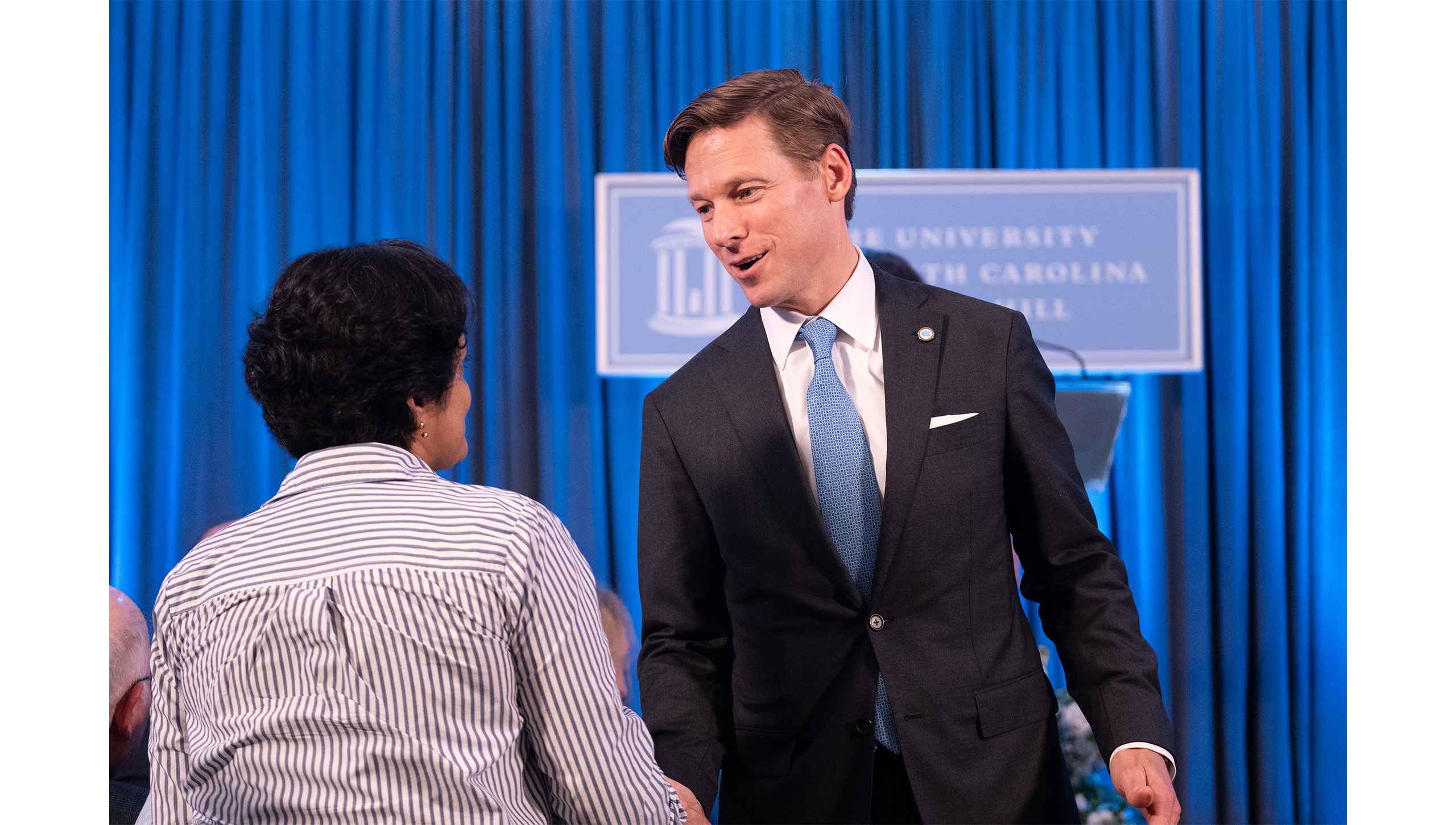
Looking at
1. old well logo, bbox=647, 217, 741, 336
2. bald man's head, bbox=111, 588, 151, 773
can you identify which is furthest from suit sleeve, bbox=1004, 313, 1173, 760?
old well logo, bbox=647, 217, 741, 336

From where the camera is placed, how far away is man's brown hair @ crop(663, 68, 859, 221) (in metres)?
1.43

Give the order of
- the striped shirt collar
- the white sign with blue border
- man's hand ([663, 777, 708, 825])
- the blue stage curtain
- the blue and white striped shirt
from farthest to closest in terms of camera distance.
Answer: the blue stage curtain → the white sign with blue border → man's hand ([663, 777, 708, 825]) → the striped shirt collar → the blue and white striped shirt

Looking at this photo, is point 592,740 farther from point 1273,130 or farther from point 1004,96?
point 1273,130

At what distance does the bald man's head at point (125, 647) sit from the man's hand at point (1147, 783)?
138 centimetres

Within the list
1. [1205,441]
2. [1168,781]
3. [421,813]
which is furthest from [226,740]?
[1205,441]

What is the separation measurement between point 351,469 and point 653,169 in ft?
10.2

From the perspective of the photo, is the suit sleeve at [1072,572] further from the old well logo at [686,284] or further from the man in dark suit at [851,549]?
the old well logo at [686,284]

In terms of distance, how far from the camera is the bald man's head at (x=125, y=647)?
157 centimetres

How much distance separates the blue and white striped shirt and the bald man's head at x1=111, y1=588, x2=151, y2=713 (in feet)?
2.08

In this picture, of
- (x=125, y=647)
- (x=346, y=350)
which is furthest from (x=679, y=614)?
(x=125, y=647)

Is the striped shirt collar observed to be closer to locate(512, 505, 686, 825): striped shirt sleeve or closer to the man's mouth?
locate(512, 505, 686, 825): striped shirt sleeve

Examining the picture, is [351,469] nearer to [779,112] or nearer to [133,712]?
[779,112]

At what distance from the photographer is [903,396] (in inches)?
55.7

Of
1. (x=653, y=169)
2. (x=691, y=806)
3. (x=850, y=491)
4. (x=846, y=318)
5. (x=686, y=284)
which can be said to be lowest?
(x=691, y=806)
